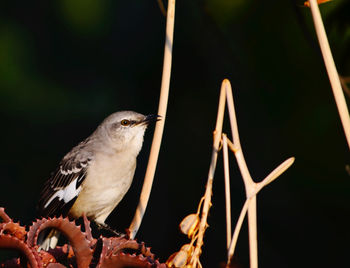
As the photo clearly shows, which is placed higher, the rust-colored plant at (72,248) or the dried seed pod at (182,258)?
the rust-colored plant at (72,248)

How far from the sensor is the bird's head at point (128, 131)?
11.1 feet

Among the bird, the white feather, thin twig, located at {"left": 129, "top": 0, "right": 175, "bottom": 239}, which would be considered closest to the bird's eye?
the bird

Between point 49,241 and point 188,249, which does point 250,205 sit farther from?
point 49,241

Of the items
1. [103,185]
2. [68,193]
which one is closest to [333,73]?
[103,185]

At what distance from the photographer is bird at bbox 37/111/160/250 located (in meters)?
3.29

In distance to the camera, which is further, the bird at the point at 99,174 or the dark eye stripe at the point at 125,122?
the dark eye stripe at the point at 125,122

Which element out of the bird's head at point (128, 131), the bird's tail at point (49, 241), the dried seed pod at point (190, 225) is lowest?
the bird's tail at point (49, 241)

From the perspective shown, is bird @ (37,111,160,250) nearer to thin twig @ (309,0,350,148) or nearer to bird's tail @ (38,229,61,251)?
bird's tail @ (38,229,61,251)

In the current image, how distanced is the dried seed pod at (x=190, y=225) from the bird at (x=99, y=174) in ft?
6.46

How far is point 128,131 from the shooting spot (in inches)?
135

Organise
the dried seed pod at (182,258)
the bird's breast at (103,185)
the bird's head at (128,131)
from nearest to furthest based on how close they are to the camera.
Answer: the dried seed pod at (182,258), the bird's breast at (103,185), the bird's head at (128,131)

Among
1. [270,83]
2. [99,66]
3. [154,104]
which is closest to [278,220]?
[270,83]

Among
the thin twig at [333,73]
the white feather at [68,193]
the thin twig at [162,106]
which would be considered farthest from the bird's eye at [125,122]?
the thin twig at [333,73]

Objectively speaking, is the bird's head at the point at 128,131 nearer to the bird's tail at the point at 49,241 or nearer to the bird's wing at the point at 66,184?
the bird's wing at the point at 66,184
